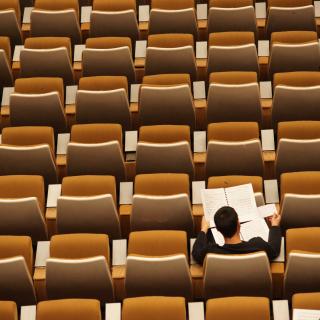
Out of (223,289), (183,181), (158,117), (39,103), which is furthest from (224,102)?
(223,289)

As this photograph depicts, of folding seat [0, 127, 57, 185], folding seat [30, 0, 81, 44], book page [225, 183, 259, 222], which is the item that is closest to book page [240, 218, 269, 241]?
book page [225, 183, 259, 222]

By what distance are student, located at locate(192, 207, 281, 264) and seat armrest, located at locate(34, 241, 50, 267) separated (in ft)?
0.96

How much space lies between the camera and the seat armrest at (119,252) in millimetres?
1752

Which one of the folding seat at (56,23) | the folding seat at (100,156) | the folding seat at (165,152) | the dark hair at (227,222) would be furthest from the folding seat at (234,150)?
the folding seat at (56,23)

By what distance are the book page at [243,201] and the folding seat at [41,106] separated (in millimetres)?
505

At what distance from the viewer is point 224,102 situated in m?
2.07

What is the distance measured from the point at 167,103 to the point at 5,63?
45 cm

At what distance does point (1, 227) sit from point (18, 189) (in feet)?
0.35

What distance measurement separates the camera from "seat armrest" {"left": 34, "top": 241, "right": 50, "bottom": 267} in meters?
1.76

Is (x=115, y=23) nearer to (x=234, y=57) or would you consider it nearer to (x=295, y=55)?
(x=234, y=57)

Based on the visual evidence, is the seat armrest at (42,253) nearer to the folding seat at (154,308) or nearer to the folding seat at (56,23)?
the folding seat at (154,308)

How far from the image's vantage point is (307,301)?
1.54 m

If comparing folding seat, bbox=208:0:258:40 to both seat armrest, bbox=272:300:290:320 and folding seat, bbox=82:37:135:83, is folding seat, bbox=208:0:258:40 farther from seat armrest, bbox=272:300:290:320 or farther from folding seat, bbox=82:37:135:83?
seat armrest, bbox=272:300:290:320

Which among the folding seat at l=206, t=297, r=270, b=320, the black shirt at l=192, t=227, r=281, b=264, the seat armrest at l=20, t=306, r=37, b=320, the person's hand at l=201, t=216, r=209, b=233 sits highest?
the person's hand at l=201, t=216, r=209, b=233
